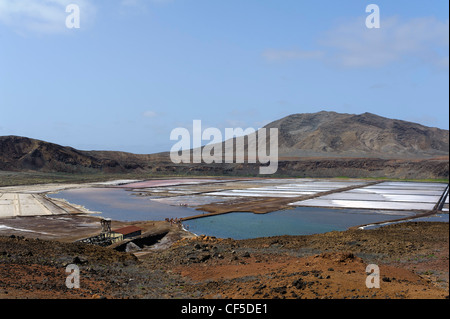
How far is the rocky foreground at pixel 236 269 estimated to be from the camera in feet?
37.6

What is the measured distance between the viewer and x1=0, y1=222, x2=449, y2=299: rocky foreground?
11.5 meters

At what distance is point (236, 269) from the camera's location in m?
16.4

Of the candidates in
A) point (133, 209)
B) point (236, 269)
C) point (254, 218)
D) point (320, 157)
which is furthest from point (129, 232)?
point (320, 157)

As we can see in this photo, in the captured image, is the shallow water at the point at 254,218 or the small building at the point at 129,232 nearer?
the small building at the point at 129,232

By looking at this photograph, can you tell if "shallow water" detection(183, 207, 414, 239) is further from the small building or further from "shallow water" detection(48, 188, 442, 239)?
the small building

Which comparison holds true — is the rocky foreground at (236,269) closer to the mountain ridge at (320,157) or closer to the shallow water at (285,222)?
the shallow water at (285,222)

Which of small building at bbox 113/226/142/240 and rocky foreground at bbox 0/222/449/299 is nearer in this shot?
rocky foreground at bbox 0/222/449/299

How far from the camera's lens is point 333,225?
35.3 metres

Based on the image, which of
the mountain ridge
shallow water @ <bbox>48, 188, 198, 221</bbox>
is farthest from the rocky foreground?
the mountain ridge

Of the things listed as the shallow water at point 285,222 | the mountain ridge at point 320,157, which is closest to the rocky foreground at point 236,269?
the shallow water at point 285,222

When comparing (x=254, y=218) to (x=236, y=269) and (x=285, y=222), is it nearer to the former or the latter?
(x=285, y=222)
